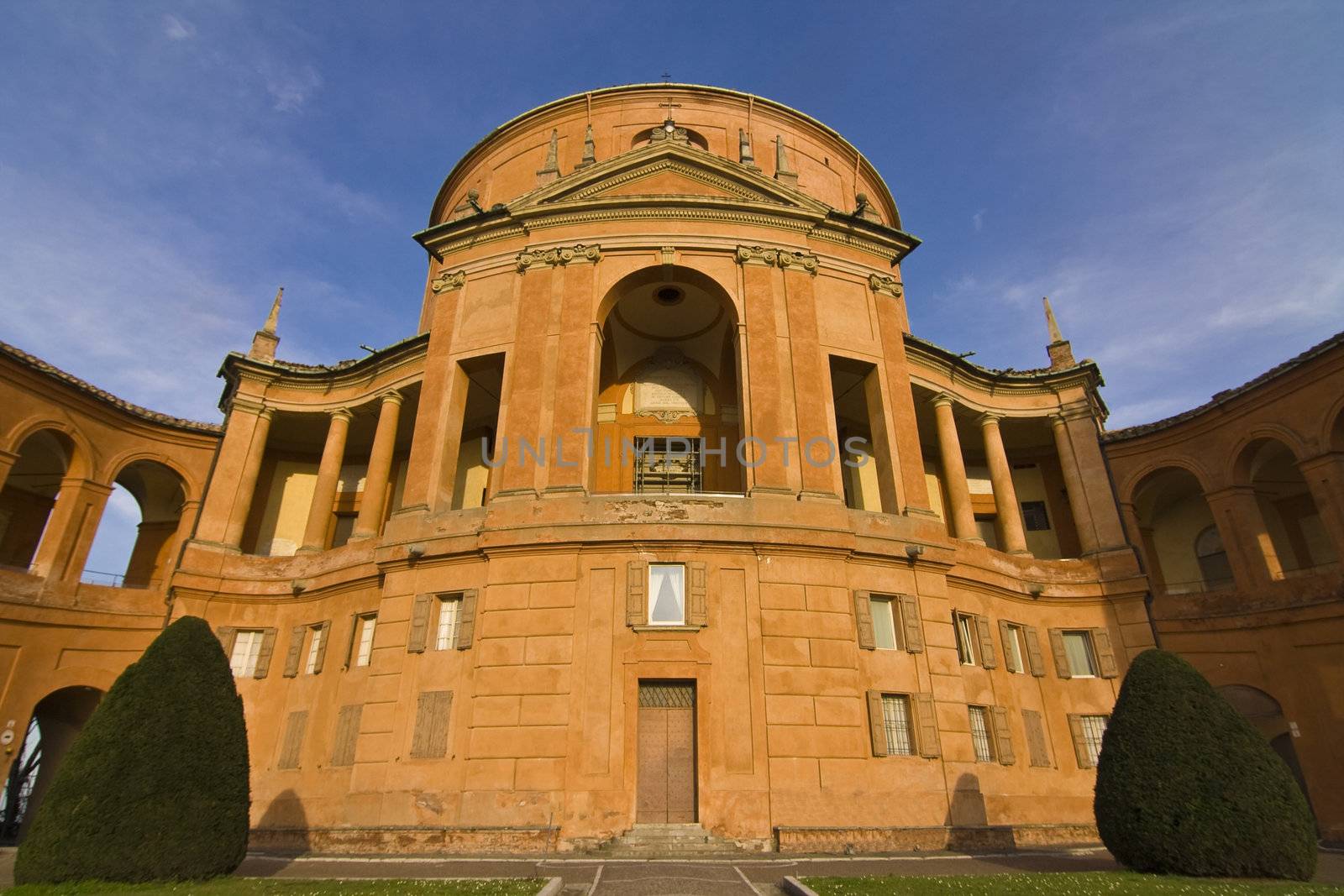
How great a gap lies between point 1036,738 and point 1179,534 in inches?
538

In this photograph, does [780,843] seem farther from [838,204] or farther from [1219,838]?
[838,204]

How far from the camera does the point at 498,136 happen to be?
3312cm

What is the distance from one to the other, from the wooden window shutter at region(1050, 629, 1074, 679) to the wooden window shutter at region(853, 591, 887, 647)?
31.6 ft

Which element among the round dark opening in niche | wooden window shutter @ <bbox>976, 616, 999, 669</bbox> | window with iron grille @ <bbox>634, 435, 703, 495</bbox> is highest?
the round dark opening in niche

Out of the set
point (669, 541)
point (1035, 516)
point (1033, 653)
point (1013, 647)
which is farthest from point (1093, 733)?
point (669, 541)

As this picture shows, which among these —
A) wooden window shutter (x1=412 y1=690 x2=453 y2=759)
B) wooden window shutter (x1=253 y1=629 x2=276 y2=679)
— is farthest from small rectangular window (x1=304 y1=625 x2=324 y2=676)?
wooden window shutter (x1=412 y1=690 x2=453 y2=759)

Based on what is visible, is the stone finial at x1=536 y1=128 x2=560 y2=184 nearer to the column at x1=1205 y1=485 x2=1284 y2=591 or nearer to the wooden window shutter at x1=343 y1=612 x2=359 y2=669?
the wooden window shutter at x1=343 y1=612 x2=359 y2=669

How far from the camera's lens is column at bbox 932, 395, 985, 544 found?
80.6 ft

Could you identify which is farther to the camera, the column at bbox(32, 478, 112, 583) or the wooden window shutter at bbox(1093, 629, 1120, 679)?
the column at bbox(32, 478, 112, 583)

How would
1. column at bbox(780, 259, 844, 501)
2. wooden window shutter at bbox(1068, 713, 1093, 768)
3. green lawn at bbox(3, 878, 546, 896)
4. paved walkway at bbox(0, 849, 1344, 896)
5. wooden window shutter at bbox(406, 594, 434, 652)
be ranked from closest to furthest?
green lawn at bbox(3, 878, 546, 896) → paved walkway at bbox(0, 849, 1344, 896) → wooden window shutter at bbox(406, 594, 434, 652) → column at bbox(780, 259, 844, 501) → wooden window shutter at bbox(1068, 713, 1093, 768)

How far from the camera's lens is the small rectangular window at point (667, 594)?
1800 cm

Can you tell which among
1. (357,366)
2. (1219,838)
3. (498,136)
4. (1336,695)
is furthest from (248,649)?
(1336,695)

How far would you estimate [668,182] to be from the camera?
24.2m

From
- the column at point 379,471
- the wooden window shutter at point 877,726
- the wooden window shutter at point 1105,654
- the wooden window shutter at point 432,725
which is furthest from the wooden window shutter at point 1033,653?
the column at point 379,471
